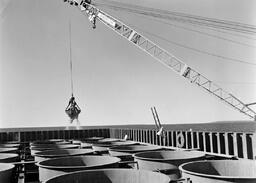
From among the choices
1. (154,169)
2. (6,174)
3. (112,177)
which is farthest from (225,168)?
(6,174)

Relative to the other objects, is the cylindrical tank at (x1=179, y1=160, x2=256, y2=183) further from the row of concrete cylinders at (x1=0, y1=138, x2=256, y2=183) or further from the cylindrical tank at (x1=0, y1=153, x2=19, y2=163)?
the cylindrical tank at (x1=0, y1=153, x2=19, y2=163)

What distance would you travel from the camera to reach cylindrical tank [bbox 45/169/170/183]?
812 cm

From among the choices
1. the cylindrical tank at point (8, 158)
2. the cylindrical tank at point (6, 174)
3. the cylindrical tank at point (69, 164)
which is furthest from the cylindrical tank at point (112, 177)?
the cylindrical tank at point (8, 158)

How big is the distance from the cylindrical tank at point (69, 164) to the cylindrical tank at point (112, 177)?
27.8 inches

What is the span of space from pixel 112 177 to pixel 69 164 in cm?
329

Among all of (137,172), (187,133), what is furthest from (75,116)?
(137,172)

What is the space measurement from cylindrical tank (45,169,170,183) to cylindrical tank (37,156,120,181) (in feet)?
2.32

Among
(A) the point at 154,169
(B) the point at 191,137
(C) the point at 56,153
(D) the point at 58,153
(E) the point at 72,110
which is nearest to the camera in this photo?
(A) the point at 154,169

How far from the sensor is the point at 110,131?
37.7 m

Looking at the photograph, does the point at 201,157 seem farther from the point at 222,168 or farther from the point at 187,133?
the point at 187,133

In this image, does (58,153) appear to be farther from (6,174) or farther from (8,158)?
(6,174)

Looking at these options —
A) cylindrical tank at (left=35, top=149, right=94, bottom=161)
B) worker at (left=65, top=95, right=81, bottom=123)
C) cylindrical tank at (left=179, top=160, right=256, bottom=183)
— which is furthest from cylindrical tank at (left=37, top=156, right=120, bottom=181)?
worker at (left=65, top=95, right=81, bottom=123)

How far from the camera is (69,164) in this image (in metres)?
12.0

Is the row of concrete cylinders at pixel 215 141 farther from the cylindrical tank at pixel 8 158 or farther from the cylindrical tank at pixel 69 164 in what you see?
the cylindrical tank at pixel 8 158
